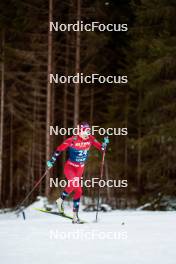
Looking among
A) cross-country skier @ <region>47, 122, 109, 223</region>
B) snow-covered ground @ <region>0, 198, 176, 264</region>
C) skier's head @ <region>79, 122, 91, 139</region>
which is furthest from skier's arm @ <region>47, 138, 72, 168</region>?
snow-covered ground @ <region>0, 198, 176, 264</region>

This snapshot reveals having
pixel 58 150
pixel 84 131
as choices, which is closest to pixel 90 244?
pixel 58 150

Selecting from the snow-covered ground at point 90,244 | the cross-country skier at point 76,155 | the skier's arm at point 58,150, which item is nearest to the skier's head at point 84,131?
the cross-country skier at point 76,155

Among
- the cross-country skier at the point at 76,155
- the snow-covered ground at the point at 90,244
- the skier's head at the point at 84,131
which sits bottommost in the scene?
the snow-covered ground at the point at 90,244

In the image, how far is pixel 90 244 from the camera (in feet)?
22.8

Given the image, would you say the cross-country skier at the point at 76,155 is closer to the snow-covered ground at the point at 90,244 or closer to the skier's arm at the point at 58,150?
the skier's arm at the point at 58,150

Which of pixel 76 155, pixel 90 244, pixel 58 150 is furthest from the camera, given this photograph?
pixel 76 155

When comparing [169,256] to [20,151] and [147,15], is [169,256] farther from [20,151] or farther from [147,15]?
[20,151]

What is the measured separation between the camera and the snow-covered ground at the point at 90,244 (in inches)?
233

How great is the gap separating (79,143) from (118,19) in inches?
673

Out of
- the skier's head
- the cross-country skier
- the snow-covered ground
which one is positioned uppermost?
the skier's head

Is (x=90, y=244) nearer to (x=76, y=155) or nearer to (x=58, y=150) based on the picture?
(x=58, y=150)

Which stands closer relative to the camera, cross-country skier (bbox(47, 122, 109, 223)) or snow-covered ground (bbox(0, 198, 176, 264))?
snow-covered ground (bbox(0, 198, 176, 264))

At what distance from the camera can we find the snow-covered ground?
5.91 metres

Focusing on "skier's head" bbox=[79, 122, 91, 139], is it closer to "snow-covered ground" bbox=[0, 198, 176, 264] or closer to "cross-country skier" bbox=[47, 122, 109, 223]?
"cross-country skier" bbox=[47, 122, 109, 223]
